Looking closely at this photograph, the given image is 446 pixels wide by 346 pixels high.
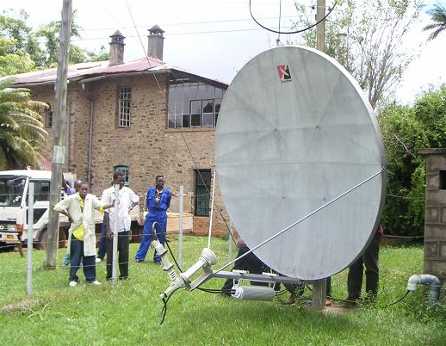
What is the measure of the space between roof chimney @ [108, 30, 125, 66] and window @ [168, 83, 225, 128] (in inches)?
239

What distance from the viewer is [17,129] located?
27141mm

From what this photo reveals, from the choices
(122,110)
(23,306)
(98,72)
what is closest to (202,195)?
(122,110)

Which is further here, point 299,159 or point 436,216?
point 436,216

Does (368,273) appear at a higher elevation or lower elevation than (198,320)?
higher

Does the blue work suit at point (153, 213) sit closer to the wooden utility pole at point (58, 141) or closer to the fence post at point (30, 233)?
the wooden utility pole at point (58, 141)

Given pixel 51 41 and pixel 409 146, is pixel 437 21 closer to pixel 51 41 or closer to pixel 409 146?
pixel 409 146

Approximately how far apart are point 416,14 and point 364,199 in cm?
1839

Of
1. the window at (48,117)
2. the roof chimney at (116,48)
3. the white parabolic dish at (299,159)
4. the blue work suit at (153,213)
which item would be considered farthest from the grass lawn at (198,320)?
the roof chimney at (116,48)

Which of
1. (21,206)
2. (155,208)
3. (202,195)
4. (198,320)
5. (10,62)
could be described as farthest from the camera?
(10,62)

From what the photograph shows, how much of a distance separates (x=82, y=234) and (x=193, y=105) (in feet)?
57.4

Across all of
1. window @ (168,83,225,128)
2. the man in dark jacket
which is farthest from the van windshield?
the man in dark jacket

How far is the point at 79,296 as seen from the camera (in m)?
8.89

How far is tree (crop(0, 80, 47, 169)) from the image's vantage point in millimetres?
26975

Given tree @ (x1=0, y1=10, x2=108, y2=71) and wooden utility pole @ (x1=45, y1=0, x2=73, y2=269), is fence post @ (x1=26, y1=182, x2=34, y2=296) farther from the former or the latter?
tree @ (x1=0, y1=10, x2=108, y2=71)
